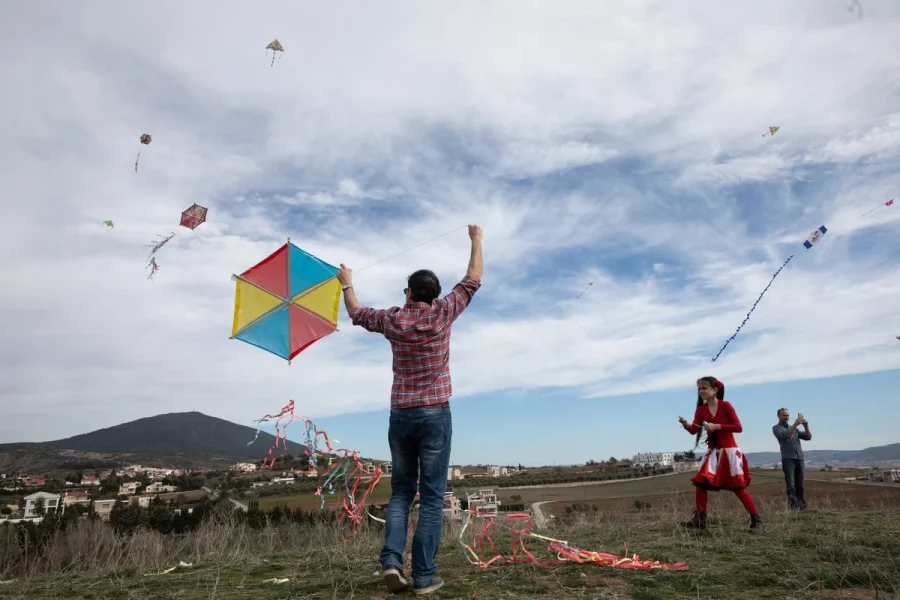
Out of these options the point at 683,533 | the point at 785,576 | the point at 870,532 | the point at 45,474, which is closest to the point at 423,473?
the point at 785,576

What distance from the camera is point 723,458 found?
5496 millimetres

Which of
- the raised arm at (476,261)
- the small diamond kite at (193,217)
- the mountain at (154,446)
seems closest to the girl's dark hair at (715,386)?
the raised arm at (476,261)

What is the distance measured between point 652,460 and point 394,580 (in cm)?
7989

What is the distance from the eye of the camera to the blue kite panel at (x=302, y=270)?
18.0ft

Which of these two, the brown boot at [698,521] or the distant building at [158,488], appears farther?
the distant building at [158,488]

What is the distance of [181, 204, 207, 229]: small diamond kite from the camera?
9.42m

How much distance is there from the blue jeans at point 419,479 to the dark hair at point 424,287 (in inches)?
28.3

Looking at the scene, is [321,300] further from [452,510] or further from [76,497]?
[76,497]

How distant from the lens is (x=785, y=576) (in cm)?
336

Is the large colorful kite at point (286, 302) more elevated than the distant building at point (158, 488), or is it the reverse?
the large colorful kite at point (286, 302)

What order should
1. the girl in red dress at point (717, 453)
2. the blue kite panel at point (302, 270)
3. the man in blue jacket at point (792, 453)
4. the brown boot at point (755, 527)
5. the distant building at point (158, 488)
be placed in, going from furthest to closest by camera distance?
1. the distant building at point (158, 488)
2. the man in blue jacket at point (792, 453)
3. the blue kite panel at point (302, 270)
4. the girl in red dress at point (717, 453)
5. the brown boot at point (755, 527)

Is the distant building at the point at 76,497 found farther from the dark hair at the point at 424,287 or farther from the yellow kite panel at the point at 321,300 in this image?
the dark hair at the point at 424,287

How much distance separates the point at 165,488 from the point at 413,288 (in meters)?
48.8

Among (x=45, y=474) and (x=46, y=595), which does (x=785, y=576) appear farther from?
(x=45, y=474)
